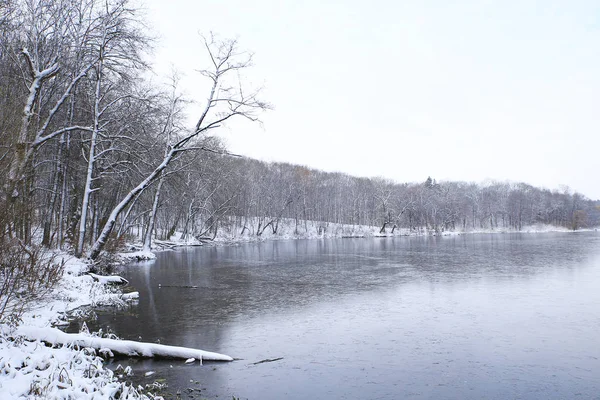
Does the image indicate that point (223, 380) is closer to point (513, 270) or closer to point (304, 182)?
point (513, 270)

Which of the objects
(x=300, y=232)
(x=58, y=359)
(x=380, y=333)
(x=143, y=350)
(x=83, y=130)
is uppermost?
(x=83, y=130)

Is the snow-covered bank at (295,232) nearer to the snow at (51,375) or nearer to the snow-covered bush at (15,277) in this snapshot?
the snow-covered bush at (15,277)

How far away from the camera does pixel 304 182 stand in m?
82.8

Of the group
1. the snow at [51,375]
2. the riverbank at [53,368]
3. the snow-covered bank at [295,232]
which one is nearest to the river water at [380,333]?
the riverbank at [53,368]

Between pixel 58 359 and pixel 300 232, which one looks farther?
pixel 300 232

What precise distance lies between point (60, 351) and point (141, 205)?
33353 mm

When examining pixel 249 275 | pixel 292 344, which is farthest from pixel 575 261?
pixel 292 344

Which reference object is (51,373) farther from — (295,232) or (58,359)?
(295,232)

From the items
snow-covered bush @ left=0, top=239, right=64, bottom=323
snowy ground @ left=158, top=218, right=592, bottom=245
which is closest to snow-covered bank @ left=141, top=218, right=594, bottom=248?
snowy ground @ left=158, top=218, right=592, bottom=245

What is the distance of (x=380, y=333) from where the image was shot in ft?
34.2

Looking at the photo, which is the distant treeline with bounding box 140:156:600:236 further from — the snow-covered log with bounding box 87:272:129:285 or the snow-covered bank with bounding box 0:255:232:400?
the snow-covered bank with bounding box 0:255:232:400

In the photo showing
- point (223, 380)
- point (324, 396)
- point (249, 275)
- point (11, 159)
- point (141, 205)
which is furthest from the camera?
point (141, 205)

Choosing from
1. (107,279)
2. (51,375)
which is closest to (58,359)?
(51,375)

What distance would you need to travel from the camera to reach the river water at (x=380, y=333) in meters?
7.16
